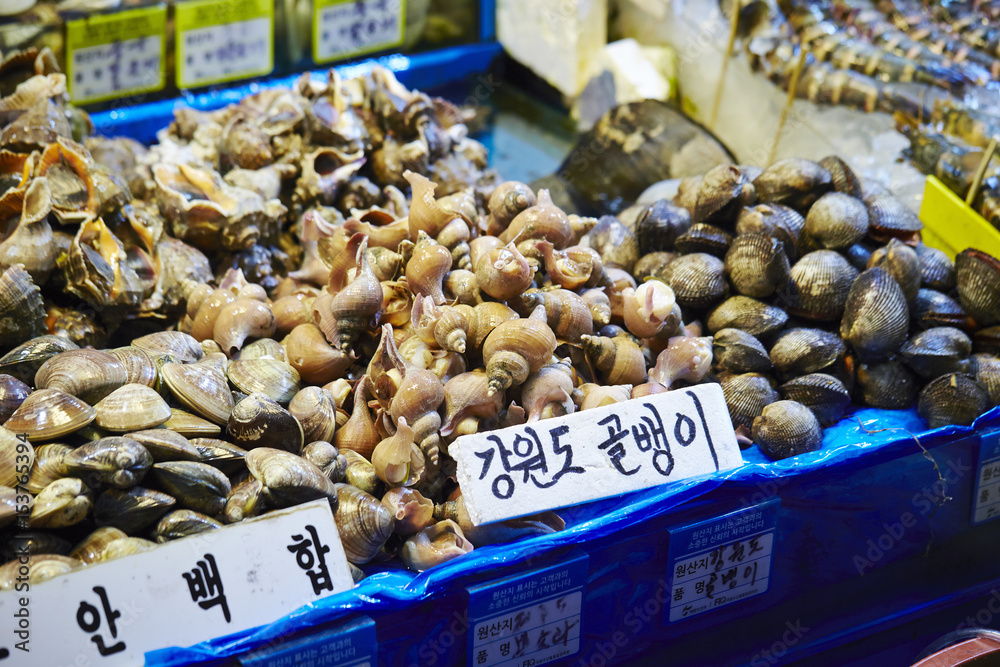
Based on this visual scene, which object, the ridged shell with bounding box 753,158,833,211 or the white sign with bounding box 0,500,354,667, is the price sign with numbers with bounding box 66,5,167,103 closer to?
the ridged shell with bounding box 753,158,833,211

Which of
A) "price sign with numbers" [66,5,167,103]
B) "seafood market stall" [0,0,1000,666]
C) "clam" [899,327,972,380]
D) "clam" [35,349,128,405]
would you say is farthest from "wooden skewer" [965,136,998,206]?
"price sign with numbers" [66,5,167,103]

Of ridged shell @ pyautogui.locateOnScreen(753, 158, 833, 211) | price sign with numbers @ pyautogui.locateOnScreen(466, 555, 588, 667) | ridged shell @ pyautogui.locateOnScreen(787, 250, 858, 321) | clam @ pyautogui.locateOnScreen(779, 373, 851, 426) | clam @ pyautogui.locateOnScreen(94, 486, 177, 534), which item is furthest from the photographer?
ridged shell @ pyautogui.locateOnScreen(753, 158, 833, 211)

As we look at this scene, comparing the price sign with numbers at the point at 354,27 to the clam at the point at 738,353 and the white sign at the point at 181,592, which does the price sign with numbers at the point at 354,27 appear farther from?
the white sign at the point at 181,592

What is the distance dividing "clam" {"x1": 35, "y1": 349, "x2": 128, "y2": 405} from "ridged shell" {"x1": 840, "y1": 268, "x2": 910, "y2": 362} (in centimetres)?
154

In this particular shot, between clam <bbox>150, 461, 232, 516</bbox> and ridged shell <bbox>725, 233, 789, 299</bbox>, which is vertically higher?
ridged shell <bbox>725, 233, 789, 299</bbox>

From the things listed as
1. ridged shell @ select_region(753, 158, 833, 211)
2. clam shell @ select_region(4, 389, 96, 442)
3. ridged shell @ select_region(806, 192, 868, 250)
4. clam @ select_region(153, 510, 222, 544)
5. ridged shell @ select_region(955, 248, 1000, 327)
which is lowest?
clam @ select_region(153, 510, 222, 544)

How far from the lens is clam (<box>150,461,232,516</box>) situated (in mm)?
1257

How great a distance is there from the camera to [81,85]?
3199 millimetres

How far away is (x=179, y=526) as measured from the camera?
1.25 m

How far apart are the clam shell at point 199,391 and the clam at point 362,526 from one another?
29cm

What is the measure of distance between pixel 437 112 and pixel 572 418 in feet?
5.07

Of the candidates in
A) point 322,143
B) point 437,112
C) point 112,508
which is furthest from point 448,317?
point 437,112

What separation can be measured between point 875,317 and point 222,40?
2.96 m

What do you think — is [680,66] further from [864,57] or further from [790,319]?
[790,319]
